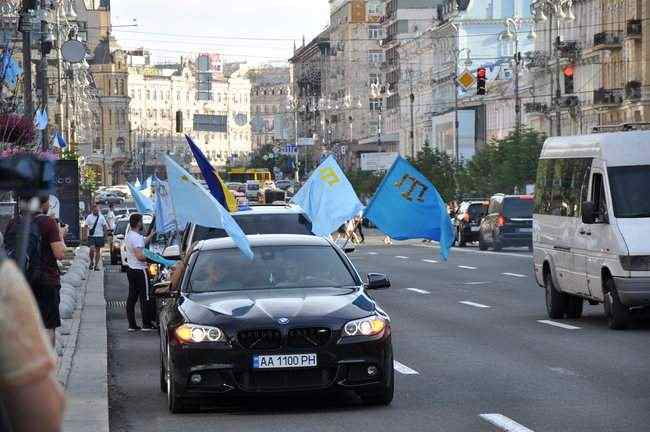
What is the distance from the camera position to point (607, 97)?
290 ft

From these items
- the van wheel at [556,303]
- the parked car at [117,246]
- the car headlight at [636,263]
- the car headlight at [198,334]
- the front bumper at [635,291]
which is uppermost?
the car headlight at [198,334]

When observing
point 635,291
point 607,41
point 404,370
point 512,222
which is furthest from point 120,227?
point 404,370

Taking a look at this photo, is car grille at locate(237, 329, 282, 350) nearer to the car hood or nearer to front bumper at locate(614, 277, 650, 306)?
the car hood

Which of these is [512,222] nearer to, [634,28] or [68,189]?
[68,189]

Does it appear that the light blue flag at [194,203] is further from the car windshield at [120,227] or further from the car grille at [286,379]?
the car windshield at [120,227]

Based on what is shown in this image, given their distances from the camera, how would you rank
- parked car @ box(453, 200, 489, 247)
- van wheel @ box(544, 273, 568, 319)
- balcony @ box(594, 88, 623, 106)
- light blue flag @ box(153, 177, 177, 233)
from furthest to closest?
1. balcony @ box(594, 88, 623, 106)
2. parked car @ box(453, 200, 489, 247)
3. light blue flag @ box(153, 177, 177, 233)
4. van wheel @ box(544, 273, 568, 319)

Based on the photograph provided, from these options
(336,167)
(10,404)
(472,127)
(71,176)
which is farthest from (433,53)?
(10,404)

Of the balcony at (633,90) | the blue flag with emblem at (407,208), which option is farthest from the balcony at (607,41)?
the blue flag with emblem at (407,208)

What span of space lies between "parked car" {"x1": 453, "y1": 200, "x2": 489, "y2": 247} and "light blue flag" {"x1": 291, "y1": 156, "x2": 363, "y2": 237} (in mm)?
36436

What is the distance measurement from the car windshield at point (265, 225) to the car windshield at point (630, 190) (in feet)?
11.8

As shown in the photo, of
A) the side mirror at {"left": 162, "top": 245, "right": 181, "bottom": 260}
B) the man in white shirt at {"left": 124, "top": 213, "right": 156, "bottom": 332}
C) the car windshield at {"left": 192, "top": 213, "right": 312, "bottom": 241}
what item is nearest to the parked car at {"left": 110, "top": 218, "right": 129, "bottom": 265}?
the man in white shirt at {"left": 124, "top": 213, "right": 156, "bottom": 332}

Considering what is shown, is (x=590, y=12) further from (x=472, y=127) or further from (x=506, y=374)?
(x=506, y=374)

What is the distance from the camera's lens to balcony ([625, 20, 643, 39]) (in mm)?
83562

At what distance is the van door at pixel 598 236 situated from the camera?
21.0m
